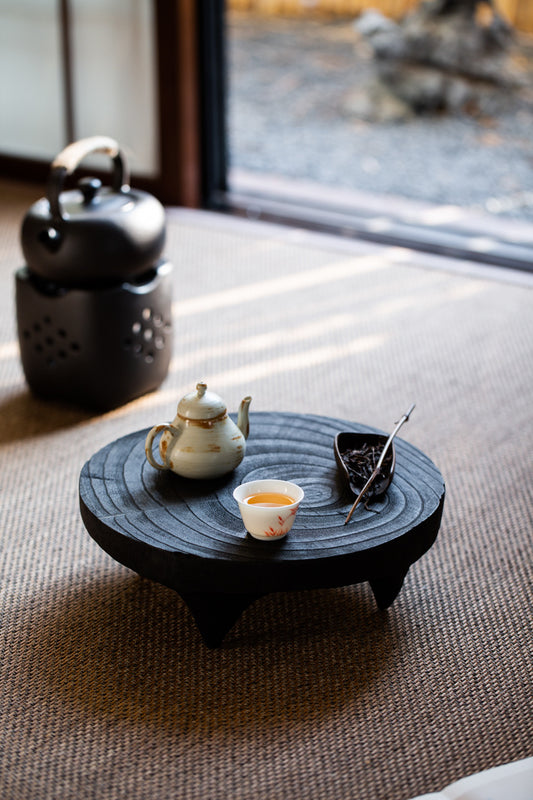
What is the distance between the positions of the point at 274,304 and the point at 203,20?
1.37 metres

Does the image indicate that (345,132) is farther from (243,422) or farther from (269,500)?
(269,500)

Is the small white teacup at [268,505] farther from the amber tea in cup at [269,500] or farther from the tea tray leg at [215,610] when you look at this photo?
the tea tray leg at [215,610]

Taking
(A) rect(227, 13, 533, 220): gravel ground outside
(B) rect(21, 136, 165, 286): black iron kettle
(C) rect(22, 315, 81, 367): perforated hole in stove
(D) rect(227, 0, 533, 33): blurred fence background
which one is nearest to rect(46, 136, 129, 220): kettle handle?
(B) rect(21, 136, 165, 286): black iron kettle

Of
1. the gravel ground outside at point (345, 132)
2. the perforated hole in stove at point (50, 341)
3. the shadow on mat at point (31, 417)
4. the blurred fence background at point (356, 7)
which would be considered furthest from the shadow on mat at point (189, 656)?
the blurred fence background at point (356, 7)

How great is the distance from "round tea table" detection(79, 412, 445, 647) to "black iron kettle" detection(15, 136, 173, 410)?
589 millimetres

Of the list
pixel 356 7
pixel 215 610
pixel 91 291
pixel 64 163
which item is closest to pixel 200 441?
pixel 215 610

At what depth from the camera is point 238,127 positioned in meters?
5.67

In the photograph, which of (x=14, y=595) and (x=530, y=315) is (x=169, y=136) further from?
(x=14, y=595)

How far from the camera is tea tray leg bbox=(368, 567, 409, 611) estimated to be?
1490 mm

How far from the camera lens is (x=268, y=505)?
4.51ft

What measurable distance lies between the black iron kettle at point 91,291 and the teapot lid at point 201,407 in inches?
28.0

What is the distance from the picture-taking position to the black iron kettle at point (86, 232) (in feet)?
6.82

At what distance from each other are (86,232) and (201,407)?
0.77 metres

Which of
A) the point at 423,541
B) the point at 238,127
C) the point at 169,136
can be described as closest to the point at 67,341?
the point at 423,541
